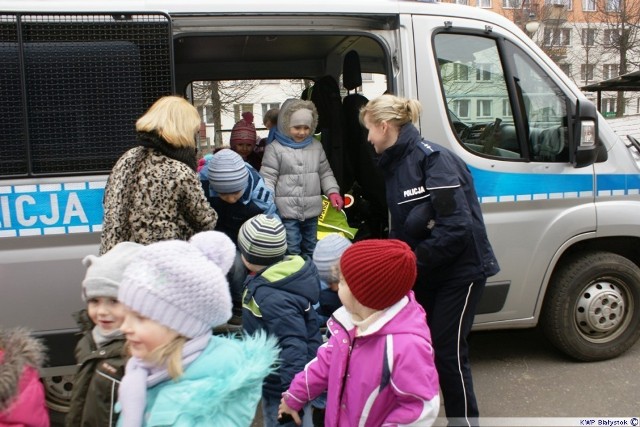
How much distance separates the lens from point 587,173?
4.04 metres

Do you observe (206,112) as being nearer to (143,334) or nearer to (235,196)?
(235,196)

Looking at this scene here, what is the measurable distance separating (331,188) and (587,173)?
1698 mm

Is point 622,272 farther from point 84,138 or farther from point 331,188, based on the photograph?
point 84,138

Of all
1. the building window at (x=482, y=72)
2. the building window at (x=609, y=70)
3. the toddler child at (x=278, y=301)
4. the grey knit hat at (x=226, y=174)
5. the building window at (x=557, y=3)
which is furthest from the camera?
the building window at (x=609, y=70)

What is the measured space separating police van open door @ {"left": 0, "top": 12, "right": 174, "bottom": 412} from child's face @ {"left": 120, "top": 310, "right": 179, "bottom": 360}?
64.9 inches

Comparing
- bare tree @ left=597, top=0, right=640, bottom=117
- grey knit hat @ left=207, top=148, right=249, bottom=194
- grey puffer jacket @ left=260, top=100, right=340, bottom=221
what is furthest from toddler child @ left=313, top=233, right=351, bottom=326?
bare tree @ left=597, top=0, right=640, bottom=117

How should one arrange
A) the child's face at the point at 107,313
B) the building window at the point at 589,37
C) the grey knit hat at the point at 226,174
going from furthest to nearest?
1. the building window at the point at 589,37
2. the grey knit hat at the point at 226,174
3. the child's face at the point at 107,313

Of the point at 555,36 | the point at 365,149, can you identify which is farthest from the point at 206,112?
the point at 555,36

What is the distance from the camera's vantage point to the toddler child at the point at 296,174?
438 centimetres

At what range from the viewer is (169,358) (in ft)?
5.77

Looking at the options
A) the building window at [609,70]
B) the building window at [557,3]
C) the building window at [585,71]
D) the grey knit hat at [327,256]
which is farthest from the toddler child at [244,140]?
the building window at [609,70]

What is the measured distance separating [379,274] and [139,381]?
2.73 ft

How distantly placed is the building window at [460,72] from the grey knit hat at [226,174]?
144 centimetres

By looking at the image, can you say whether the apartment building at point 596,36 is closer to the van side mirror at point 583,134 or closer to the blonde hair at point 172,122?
the van side mirror at point 583,134
